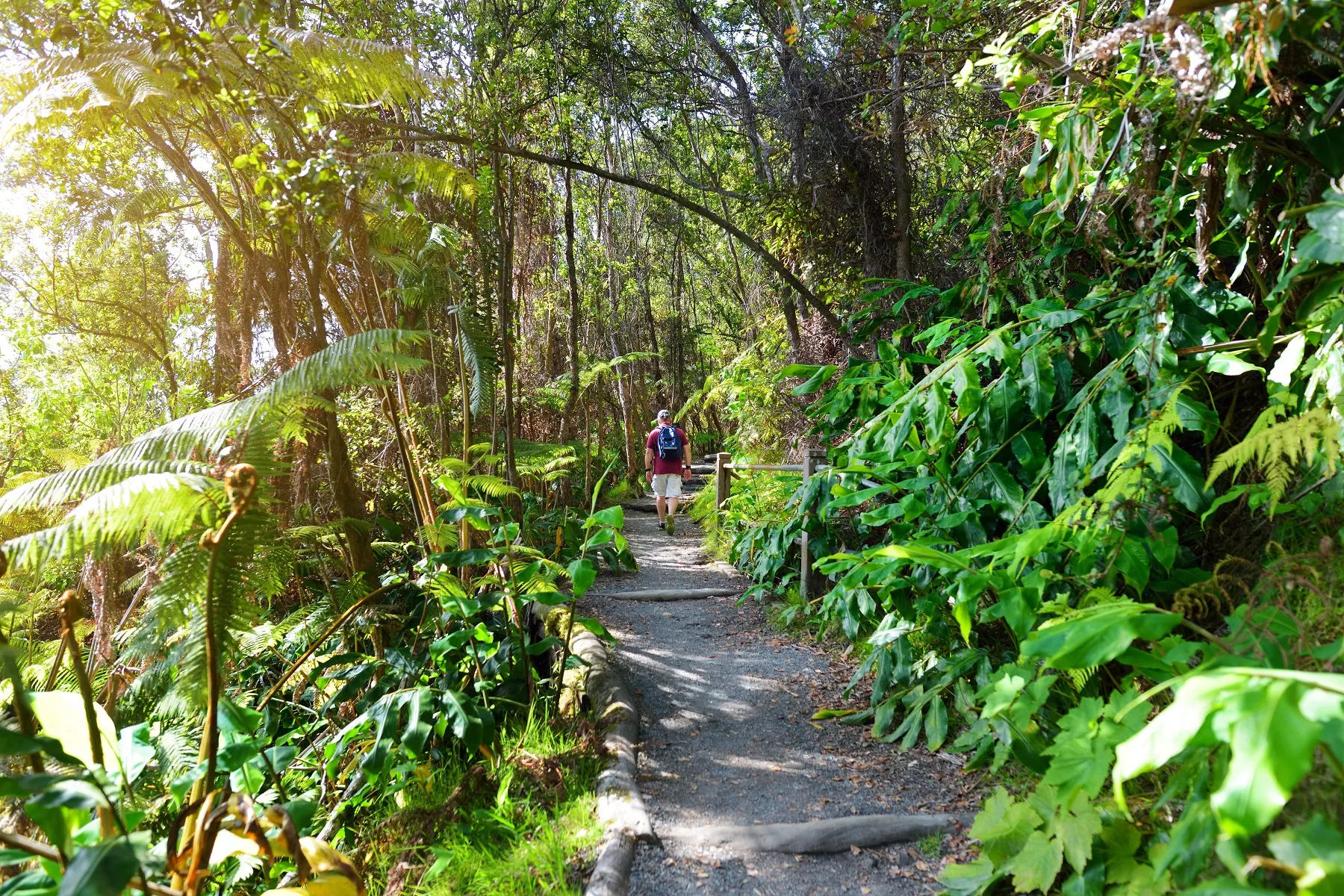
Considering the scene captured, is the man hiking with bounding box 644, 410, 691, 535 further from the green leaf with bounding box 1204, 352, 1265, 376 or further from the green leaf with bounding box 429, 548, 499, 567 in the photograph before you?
the green leaf with bounding box 1204, 352, 1265, 376

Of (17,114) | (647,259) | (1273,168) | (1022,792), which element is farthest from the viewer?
(647,259)

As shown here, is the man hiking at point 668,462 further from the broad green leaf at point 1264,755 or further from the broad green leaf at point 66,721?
the broad green leaf at point 1264,755

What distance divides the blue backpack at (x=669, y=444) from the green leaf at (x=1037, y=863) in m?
7.75

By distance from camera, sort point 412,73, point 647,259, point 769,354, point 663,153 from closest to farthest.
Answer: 1. point 412,73
2. point 769,354
3. point 663,153
4. point 647,259

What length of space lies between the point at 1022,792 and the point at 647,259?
620 inches

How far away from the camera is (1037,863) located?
209 cm

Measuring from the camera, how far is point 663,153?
12055 mm

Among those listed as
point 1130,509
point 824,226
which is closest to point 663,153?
point 824,226

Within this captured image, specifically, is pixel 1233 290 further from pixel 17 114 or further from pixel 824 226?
pixel 17 114

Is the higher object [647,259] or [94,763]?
[647,259]

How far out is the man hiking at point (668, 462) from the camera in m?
9.77

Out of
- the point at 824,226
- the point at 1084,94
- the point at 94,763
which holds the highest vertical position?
the point at 824,226

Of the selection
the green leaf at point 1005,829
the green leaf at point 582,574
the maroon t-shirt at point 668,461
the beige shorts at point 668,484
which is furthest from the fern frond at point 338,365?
the beige shorts at point 668,484

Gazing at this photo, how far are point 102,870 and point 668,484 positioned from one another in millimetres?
9076
